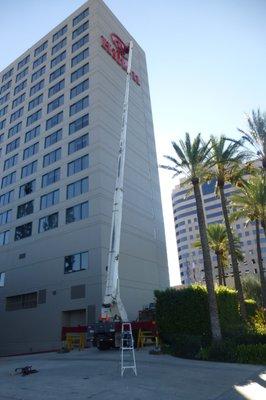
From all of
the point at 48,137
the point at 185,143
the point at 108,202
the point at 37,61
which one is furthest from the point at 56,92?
the point at 185,143

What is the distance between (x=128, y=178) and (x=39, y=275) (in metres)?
15.0

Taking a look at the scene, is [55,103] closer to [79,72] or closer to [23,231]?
[79,72]

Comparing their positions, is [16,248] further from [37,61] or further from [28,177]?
[37,61]

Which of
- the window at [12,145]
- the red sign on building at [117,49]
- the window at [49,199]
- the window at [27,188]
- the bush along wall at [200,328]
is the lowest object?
the bush along wall at [200,328]

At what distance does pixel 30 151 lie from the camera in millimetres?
49438

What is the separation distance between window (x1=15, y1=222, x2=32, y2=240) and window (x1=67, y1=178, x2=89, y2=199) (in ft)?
23.1

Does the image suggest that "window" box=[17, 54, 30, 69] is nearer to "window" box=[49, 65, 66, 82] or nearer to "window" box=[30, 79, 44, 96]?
"window" box=[30, 79, 44, 96]

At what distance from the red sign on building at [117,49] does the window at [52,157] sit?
15.2 meters

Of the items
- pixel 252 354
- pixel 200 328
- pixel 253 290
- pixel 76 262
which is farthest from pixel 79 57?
pixel 253 290

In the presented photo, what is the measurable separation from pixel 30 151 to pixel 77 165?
36.4ft

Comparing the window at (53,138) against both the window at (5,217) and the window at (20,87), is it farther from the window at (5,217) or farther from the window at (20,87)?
the window at (20,87)

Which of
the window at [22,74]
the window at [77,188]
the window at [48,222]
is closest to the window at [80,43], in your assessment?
the window at [22,74]

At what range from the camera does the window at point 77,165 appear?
1604 inches

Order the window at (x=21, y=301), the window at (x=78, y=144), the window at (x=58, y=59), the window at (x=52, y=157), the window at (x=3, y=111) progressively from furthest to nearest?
1. the window at (x=3, y=111)
2. the window at (x=58, y=59)
3. the window at (x=52, y=157)
4. the window at (x=78, y=144)
5. the window at (x=21, y=301)
